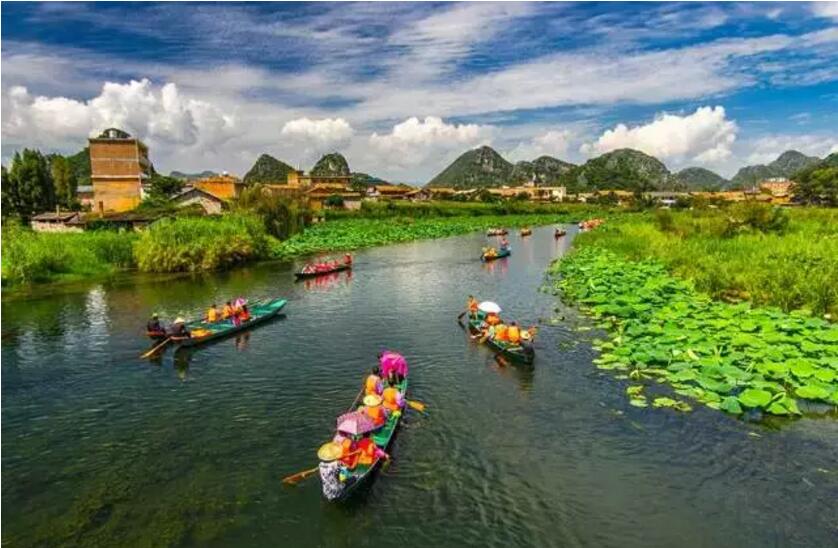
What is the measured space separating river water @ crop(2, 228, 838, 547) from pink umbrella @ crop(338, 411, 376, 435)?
1.09m

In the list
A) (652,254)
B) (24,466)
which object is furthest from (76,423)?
(652,254)

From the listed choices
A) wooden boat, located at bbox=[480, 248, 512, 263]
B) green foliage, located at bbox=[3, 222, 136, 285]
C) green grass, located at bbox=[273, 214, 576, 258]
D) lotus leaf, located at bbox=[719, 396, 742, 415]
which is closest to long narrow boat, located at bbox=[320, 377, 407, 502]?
lotus leaf, located at bbox=[719, 396, 742, 415]

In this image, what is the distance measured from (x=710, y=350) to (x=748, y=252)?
1552cm

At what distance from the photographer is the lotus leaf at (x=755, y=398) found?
14.0m

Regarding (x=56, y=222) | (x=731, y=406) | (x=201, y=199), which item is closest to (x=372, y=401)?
(x=731, y=406)

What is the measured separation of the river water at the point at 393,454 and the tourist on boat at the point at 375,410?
0.85m

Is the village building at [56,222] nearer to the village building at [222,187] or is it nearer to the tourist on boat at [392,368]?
the village building at [222,187]

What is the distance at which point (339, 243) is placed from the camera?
57594mm

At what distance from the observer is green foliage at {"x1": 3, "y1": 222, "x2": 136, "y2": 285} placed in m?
33.2

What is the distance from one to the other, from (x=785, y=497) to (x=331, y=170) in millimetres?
193680

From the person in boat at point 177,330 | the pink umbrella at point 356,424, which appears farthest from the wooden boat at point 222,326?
the pink umbrella at point 356,424

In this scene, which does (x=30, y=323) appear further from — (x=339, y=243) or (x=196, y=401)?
(x=339, y=243)

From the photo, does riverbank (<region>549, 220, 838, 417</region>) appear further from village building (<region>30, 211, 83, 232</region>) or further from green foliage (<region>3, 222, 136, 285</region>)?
village building (<region>30, 211, 83, 232</region>)

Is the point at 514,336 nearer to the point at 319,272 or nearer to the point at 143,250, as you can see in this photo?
the point at 319,272
